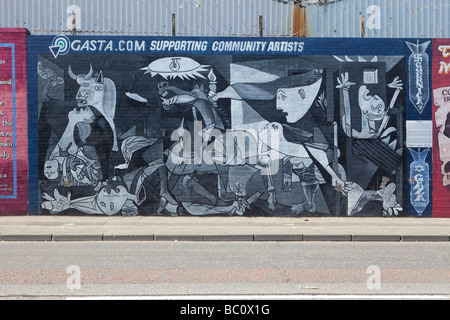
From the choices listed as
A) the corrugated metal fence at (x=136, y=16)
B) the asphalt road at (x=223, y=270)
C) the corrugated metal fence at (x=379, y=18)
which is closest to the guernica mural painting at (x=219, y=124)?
the corrugated metal fence at (x=136, y=16)

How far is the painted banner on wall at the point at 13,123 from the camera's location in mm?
15844

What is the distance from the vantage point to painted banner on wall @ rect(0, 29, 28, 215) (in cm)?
1584

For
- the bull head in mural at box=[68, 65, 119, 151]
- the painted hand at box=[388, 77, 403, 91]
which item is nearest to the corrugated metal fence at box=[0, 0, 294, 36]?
the bull head in mural at box=[68, 65, 119, 151]

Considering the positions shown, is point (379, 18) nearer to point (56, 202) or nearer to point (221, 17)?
point (221, 17)

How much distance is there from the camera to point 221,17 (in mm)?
16578

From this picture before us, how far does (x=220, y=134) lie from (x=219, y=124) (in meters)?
0.28

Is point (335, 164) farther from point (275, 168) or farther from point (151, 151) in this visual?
point (151, 151)

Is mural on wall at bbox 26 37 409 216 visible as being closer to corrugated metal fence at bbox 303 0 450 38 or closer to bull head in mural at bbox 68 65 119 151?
bull head in mural at bbox 68 65 119 151

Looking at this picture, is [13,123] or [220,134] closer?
[13,123]

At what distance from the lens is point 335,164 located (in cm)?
1616

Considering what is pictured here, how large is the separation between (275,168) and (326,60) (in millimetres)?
3310

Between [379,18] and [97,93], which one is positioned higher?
[379,18]

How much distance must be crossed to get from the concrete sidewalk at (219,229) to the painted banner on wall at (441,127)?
61cm

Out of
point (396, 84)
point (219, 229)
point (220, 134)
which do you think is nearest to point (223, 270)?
point (219, 229)
